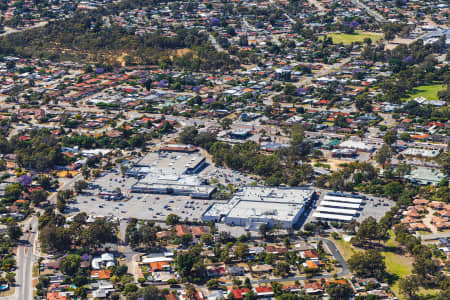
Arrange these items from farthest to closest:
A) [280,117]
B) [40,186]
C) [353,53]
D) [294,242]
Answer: [353,53] < [280,117] < [40,186] < [294,242]

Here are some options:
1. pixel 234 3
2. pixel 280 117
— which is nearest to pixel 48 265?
pixel 280 117

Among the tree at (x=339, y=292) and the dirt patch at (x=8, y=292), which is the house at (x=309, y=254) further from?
the dirt patch at (x=8, y=292)

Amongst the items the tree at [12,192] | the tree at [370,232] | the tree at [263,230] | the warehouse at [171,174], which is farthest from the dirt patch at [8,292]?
the tree at [370,232]

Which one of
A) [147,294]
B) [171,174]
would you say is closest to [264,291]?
[147,294]

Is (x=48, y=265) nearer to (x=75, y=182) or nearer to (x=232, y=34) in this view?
(x=75, y=182)

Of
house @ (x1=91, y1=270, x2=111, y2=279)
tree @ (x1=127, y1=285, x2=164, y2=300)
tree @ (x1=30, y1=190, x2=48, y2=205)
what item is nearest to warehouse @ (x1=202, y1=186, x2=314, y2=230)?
house @ (x1=91, y1=270, x2=111, y2=279)
